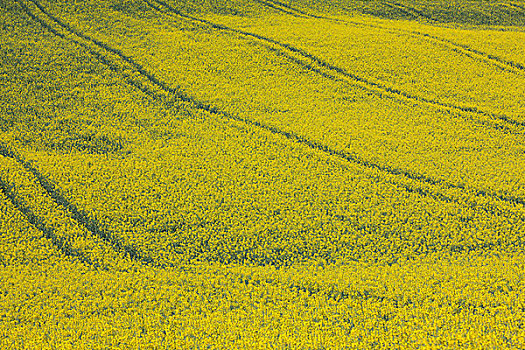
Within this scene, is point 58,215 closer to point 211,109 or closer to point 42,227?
point 42,227

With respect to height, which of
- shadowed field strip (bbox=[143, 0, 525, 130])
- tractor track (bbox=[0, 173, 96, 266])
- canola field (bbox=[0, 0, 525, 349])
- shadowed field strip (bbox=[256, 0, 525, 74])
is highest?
shadowed field strip (bbox=[256, 0, 525, 74])

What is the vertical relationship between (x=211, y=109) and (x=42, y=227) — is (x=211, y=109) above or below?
above

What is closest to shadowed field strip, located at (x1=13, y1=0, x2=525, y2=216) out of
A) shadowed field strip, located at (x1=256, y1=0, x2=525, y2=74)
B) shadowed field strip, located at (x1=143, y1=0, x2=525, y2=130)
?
shadowed field strip, located at (x1=143, y1=0, x2=525, y2=130)

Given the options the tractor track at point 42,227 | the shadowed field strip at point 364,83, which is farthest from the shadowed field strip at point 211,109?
the tractor track at point 42,227

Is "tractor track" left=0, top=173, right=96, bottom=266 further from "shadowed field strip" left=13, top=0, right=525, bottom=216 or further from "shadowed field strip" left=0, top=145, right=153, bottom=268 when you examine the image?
"shadowed field strip" left=13, top=0, right=525, bottom=216

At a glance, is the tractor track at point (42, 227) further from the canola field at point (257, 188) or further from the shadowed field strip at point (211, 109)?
the shadowed field strip at point (211, 109)

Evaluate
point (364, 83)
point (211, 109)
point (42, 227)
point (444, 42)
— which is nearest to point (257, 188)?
point (42, 227)
